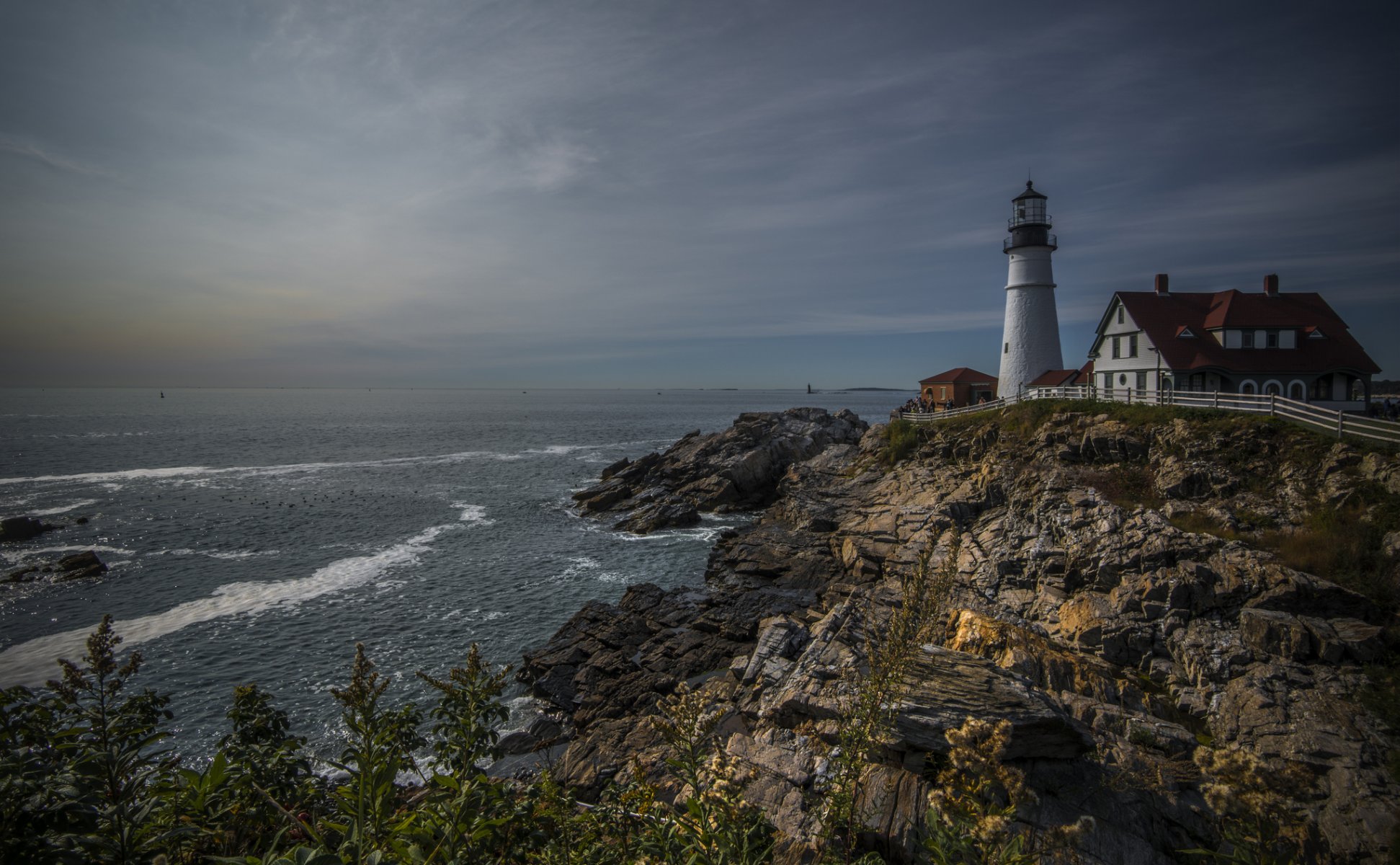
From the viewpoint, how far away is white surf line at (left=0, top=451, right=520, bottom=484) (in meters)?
57.0

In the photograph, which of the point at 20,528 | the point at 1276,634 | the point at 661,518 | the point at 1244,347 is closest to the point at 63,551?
the point at 20,528

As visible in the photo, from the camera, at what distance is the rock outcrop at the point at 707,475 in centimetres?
4294

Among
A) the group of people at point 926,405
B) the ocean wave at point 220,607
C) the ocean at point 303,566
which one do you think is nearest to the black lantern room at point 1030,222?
the group of people at point 926,405

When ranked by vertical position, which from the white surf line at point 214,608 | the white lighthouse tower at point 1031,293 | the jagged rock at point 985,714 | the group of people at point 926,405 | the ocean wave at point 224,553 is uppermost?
→ the white lighthouse tower at point 1031,293

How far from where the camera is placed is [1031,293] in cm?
4175

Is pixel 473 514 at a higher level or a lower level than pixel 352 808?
lower

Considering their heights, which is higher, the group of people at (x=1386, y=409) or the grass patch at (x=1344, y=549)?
the group of people at (x=1386, y=409)

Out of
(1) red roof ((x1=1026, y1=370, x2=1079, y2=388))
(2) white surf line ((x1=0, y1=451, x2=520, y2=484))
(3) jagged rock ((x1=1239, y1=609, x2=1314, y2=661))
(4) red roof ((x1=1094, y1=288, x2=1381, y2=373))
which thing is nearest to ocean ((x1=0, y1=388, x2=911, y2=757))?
(2) white surf line ((x1=0, y1=451, x2=520, y2=484))

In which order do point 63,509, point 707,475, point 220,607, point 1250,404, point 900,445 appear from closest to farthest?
point 1250,404 → point 220,607 → point 900,445 → point 63,509 → point 707,475

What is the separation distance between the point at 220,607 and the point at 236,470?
4845 cm

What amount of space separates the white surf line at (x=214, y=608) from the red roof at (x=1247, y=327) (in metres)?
42.0

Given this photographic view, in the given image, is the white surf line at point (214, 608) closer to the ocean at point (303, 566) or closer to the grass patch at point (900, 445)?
the ocean at point (303, 566)

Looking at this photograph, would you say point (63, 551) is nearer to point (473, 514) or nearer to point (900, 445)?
point (473, 514)

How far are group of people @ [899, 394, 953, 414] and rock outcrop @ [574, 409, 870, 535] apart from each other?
729cm
